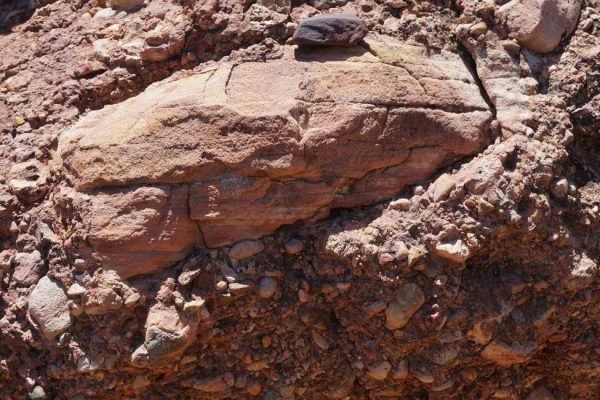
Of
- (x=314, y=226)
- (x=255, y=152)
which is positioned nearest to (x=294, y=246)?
(x=314, y=226)

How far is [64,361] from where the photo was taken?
8.09 feet

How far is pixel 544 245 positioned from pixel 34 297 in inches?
65.9

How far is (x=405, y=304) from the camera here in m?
2.39

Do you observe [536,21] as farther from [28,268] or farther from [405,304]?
[28,268]

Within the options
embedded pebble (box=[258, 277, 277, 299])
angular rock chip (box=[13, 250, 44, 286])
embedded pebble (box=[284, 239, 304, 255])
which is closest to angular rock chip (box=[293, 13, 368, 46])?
embedded pebble (box=[284, 239, 304, 255])

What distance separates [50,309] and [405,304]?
1.14 m

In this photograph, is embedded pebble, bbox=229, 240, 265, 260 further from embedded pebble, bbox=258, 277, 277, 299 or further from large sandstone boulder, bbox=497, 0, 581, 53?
large sandstone boulder, bbox=497, 0, 581, 53

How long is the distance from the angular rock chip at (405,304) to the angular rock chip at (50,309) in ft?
3.41

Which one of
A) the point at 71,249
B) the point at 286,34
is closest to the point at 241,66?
the point at 286,34

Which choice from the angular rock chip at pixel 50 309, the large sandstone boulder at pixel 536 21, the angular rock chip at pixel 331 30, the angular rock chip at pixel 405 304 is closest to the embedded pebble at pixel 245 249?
the angular rock chip at pixel 405 304

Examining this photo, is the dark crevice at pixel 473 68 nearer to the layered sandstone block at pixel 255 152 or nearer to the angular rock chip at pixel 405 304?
the layered sandstone block at pixel 255 152

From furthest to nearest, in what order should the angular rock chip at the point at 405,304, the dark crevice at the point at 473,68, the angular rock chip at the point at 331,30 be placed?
the dark crevice at the point at 473,68 → the angular rock chip at the point at 331,30 → the angular rock chip at the point at 405,304

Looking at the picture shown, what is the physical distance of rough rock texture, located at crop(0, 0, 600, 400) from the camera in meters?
2.40

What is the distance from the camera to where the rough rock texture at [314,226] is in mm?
2398
